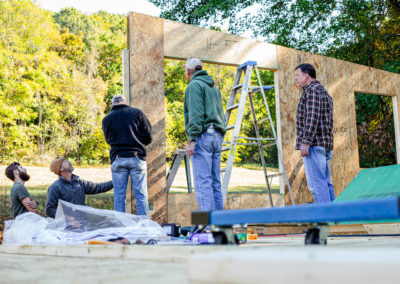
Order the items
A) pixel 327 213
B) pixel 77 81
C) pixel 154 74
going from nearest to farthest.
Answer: pixel 327 213
pixel 154 74
pixel 77 81

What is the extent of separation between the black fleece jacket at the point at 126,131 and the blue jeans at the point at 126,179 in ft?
0.23

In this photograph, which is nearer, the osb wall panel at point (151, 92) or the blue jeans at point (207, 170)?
the blue jeans at point (207, 170)

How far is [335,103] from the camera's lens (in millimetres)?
6539

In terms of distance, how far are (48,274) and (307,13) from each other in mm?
9812

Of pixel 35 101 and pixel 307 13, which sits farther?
pixel 35 101

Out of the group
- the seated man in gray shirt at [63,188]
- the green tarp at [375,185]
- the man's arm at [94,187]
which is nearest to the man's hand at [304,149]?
the green tarp at [375,185]

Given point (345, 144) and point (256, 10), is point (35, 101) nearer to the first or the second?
point (256, 10)

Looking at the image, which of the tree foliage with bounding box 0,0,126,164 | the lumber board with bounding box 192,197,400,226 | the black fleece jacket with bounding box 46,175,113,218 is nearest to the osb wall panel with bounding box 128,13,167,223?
the black fleece jacket with bounding box 46,175,113,218

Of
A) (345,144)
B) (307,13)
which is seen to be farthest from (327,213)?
(307,13)

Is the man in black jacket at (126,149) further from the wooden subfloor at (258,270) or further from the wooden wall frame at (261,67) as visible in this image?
the wooden subfloor at (258,270)

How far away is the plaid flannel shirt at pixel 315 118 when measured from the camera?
13.4 ft

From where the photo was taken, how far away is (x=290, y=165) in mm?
5977

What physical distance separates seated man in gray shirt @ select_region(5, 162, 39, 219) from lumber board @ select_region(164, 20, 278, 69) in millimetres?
2110

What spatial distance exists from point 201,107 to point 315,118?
1.11m
